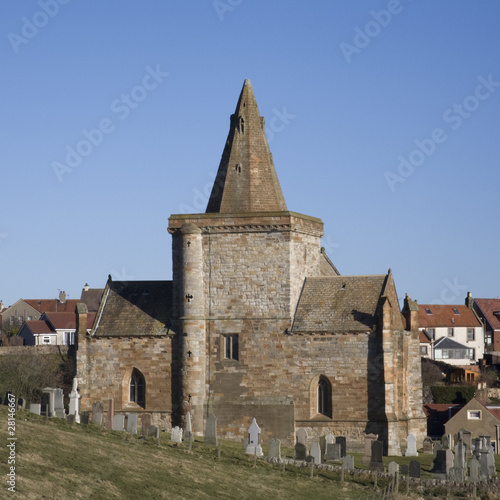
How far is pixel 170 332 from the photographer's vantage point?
49250 mm

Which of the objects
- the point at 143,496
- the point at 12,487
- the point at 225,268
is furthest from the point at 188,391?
the point at 12,487

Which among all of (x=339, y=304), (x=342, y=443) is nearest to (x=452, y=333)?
(x=339, y=304)

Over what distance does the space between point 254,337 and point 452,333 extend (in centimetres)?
6709

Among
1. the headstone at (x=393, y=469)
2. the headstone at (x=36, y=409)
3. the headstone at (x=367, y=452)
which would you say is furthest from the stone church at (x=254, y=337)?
the headstone at (x=36, y=409)

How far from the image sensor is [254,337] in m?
48.4

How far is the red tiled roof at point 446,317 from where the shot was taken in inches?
4395

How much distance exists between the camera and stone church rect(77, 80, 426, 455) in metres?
47.5

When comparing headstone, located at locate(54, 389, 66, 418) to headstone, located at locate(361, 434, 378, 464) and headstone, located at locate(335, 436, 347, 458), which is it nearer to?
headstone, located at locate(335, 436, 347, 458)

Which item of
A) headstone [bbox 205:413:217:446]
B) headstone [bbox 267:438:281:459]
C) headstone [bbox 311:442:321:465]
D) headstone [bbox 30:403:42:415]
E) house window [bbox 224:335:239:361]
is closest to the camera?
headstone [bbox 30:403:42:415]

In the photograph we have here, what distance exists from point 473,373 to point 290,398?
151ft

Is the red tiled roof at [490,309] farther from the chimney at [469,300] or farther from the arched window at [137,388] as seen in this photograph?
the arched window at [137,388]

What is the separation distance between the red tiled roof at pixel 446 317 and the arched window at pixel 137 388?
213 feet

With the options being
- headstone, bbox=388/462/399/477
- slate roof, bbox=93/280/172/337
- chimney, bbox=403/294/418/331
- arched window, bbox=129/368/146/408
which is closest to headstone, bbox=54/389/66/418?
arched window, bbox=129/368/146/408

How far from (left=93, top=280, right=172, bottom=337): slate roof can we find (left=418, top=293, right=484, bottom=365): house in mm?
60391
